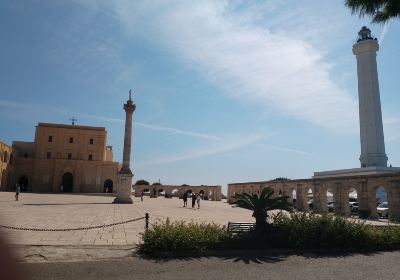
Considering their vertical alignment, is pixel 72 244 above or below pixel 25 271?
below

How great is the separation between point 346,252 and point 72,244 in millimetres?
8080

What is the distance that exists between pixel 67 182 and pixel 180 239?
2055 inches

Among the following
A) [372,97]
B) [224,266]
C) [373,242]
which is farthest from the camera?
[372,97]

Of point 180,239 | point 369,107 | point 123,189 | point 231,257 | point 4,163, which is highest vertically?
point 369,107

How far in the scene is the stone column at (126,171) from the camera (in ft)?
113

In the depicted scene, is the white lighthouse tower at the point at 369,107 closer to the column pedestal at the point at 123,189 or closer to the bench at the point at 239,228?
the column pedestal at the point at 123,189

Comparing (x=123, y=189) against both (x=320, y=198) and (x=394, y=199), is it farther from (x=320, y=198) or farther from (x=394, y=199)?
(x=394, y=199)

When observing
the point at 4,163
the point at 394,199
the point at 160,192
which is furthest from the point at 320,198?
the point at 4,163

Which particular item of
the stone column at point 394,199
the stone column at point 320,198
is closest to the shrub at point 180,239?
the stone column at point 394,199

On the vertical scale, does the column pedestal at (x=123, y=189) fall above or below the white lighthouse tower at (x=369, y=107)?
below

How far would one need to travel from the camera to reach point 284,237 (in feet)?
36.9

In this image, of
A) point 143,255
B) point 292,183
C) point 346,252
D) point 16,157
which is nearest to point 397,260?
point 346,252

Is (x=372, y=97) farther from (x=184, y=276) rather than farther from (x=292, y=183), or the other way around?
(x=184, y=276)

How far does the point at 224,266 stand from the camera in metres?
9.07
